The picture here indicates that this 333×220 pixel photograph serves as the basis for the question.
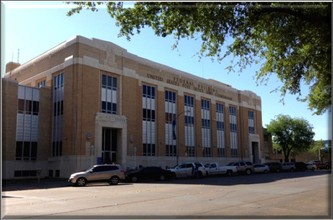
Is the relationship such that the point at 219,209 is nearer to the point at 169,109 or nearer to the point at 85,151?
the point at 85,151

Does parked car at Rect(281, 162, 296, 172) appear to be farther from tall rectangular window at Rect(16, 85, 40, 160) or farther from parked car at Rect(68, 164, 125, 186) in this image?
tall rectangular window at Rect(16, 85, 40, 160)

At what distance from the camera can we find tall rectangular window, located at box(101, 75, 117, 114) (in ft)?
146

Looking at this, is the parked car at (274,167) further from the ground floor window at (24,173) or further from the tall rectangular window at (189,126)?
the ground floor window at (24,173)

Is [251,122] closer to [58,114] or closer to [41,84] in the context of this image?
[58,114]

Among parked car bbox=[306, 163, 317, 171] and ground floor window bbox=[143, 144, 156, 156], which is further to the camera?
parked car bbox=[306, 163, 317, 171]

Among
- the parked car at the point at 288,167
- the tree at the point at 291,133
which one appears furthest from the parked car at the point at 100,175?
the tree at the point at 291,133

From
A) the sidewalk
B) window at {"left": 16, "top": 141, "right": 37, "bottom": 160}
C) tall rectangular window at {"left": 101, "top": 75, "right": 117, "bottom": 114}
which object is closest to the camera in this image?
the sidewalk

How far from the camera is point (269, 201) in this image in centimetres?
1433

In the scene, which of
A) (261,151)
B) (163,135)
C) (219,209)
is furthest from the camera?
(261,151)

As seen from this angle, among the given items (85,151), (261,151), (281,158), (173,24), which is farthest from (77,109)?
(281,158)

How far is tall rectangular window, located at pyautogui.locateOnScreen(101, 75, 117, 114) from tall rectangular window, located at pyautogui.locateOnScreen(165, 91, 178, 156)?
9.91m

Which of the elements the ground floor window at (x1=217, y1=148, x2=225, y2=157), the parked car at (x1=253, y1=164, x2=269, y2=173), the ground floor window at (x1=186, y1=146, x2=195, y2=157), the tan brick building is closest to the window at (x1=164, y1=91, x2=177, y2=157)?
the tan brick building

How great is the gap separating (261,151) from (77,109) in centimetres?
4639

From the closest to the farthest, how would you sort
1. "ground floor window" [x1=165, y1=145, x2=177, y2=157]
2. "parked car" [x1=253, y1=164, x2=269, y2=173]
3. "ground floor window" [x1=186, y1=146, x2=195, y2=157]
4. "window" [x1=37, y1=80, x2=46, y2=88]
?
"window" [x1=37, y1=80, x2=46, y2=88] → "parked car" [x1=253, y1=164, x2=269, y2=173] → "ground floor window" [x1=165, y1=145, x2=177, y2=157] → "ground floor window" [x1=186, y1=146, x2=195, y2=157]
